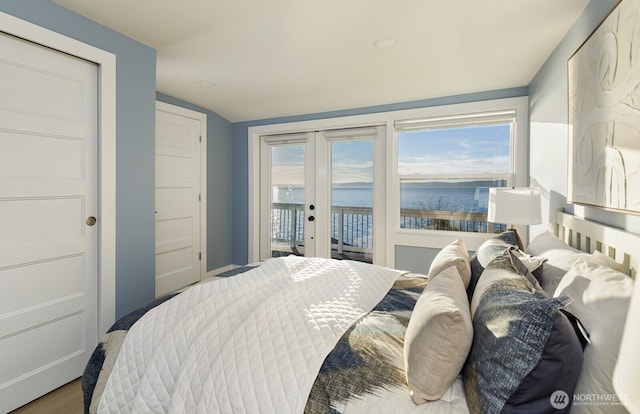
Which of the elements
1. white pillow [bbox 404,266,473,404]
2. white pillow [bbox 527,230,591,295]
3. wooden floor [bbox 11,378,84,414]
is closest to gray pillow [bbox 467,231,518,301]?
white pillow [bbox 527,230,591,295]

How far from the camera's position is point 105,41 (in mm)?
2334

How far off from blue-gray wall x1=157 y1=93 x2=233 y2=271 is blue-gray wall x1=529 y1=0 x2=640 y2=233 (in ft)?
12.1

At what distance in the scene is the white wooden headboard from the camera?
1.29m

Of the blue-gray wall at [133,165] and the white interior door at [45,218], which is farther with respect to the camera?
the blue-gray wall at [133,165]

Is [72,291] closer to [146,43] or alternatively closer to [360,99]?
[146,43]

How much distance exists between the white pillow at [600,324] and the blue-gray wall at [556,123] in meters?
0.58

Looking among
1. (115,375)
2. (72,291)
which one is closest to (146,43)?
(72,291)

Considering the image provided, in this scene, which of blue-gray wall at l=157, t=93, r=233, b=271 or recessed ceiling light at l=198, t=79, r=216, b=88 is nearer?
recessed ceiling light at l=198, t=79, r=216, b=88

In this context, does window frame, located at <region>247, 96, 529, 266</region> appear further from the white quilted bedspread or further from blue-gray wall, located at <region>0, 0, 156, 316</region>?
the white quilted bedspread

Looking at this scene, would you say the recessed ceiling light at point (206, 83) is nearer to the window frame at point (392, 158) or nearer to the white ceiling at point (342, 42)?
the white ceiling at point (342, 42)

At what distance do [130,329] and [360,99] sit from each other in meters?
3.21

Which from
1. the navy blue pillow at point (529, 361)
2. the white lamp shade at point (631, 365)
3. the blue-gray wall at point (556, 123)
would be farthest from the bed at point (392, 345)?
the blue-gray wall at point (556, 123)

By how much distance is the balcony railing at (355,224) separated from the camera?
11.9 feet

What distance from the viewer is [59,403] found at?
2055 mm
